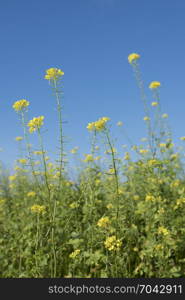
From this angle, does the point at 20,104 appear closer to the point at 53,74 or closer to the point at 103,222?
the point at 53,74

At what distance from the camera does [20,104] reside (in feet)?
10.9

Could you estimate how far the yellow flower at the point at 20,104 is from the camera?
10.9ft

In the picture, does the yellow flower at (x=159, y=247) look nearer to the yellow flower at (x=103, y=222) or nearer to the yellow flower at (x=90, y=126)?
the yellow flower at (x=103, y=222)

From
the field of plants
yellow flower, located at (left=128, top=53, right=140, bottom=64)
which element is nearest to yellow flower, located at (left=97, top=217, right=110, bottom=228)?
the field of plants

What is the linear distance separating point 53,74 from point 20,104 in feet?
1.37

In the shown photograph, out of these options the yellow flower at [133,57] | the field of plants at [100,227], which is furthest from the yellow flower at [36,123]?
the yellow flower at [133,57]

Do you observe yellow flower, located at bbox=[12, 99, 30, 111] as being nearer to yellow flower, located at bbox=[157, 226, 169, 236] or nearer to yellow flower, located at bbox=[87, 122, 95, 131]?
yellow flower, located at bbox=[87, 122, 95, 131]

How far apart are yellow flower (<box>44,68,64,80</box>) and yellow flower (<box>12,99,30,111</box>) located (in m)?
0.33

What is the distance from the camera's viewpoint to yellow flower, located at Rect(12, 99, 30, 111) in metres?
3.31

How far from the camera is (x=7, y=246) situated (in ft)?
13.7

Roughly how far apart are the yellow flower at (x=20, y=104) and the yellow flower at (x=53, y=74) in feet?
1.09

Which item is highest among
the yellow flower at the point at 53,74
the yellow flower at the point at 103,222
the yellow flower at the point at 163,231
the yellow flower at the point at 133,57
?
the yellow flower at the point at 133,57

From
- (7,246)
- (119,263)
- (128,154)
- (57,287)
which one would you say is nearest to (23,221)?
(7,246)

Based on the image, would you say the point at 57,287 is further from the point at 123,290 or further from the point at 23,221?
the point at 23,221
